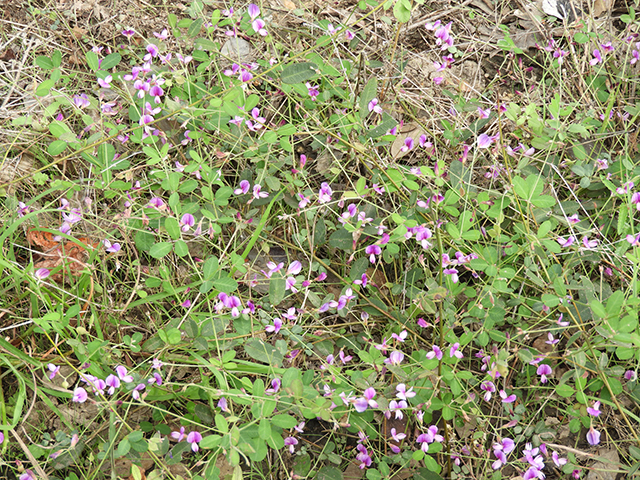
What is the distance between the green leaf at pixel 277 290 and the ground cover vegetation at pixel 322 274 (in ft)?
0.04

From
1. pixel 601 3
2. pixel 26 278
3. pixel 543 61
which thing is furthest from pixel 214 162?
pixel 601 3

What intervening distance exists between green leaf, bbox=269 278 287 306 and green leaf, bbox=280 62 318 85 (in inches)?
35.5

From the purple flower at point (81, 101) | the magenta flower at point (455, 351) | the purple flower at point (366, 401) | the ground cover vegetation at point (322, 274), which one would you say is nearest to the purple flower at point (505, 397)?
the ground cover vegetation at point (322, 274)

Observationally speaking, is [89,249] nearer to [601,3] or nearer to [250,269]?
[250,269]

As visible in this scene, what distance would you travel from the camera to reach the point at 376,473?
198 cm

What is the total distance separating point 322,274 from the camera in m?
2.14

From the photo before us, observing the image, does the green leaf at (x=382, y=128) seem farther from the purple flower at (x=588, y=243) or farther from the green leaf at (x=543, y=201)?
the purple flower at (x=588, y=243)

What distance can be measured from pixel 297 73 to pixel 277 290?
98 cm

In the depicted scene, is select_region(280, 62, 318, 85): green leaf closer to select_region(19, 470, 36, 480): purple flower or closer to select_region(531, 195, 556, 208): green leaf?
select_region(531, 195, 556, 208): green leaf

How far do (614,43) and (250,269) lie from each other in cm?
241

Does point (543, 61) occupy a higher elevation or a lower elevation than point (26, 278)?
higher

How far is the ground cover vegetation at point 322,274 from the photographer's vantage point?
6.40 feet

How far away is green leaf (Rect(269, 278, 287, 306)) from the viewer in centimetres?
208

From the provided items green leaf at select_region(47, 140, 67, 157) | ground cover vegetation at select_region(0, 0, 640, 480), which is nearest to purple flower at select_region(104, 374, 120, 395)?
ground cover vegetation at select_region(0, 0, 640, 480)
